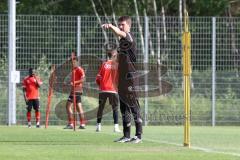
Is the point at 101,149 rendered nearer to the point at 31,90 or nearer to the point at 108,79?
the point at 108,79

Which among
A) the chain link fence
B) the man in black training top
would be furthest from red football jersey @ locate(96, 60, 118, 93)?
the man in black training top

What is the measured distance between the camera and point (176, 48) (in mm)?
27719

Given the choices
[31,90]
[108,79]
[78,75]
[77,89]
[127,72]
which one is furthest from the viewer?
[31,90]

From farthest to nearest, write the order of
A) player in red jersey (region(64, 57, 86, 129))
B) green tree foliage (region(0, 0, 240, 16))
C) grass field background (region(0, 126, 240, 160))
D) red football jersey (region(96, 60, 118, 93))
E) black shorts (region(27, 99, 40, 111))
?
green tree foliage (region(0, 0, 240, 16))
black shorts (region(27, 99, 40, 111))
player in red jersey (region(64, 57, 86, 129))
red football jersey (region(96, 60, 118, 93))
grass field background (region(0, 126, 240, 160))

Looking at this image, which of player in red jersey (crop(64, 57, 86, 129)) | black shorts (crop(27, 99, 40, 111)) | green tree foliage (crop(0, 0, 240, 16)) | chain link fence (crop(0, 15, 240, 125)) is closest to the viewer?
player in red jersey (crop(64, 57, 86, 129))

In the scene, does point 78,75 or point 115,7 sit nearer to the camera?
point 78,75

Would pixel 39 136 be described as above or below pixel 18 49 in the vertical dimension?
below

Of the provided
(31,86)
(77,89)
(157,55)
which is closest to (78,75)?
(77,89)

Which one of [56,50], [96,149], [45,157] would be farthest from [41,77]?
[45,157]

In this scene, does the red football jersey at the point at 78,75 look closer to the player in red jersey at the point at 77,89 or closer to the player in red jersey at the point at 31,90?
the player in red jersey at the point at 77,89

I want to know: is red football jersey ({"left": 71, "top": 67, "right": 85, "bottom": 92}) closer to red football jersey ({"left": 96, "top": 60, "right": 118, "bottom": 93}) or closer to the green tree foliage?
red football jersey ({"left": 96, "top": 60, "right": 118, "bottom": 93})

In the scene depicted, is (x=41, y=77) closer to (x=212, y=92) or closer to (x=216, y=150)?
(x=212, y=92)

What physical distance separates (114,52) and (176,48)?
7.98m

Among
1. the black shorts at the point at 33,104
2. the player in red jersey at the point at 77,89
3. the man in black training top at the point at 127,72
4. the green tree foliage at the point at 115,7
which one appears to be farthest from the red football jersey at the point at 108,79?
the green tree foliage at the point at 115,7
